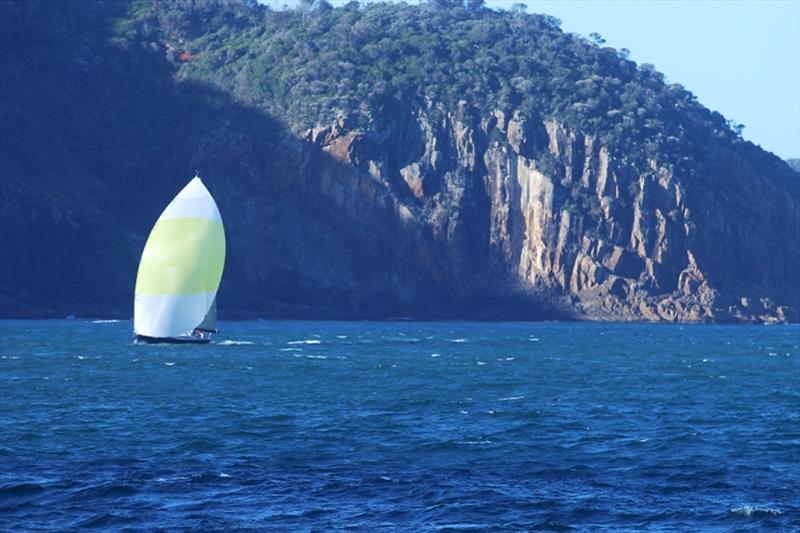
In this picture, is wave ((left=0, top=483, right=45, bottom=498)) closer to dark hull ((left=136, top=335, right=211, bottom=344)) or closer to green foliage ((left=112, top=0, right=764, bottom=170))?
dark hull ((left=136, top=335, right=211, bottom=344))

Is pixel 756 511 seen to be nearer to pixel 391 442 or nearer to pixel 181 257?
pixel 391 442

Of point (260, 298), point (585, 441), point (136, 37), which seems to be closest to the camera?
point (585, 441)

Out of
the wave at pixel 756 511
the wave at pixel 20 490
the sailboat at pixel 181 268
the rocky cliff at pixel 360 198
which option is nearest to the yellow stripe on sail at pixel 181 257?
the sailboat at pixel 181 268

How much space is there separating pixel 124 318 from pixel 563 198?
46769 mm

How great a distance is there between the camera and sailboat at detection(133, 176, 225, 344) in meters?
88.8

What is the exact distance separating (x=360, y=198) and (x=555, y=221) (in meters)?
19.3

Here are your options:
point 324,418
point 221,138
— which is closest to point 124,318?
point 221,138

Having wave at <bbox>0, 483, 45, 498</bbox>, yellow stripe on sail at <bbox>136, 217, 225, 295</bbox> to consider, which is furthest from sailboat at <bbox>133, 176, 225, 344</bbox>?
wave at <bbox>0, 483, 45, 498</bbox>

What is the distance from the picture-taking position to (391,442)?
46.7m

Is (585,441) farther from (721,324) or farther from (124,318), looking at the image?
(721,324)

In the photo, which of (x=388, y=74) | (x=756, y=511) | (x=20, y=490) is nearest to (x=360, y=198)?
(x=388, y=74)

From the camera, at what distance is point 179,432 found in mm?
48594

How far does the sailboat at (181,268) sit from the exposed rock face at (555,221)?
70.5m

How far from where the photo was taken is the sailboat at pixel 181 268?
291 ft
